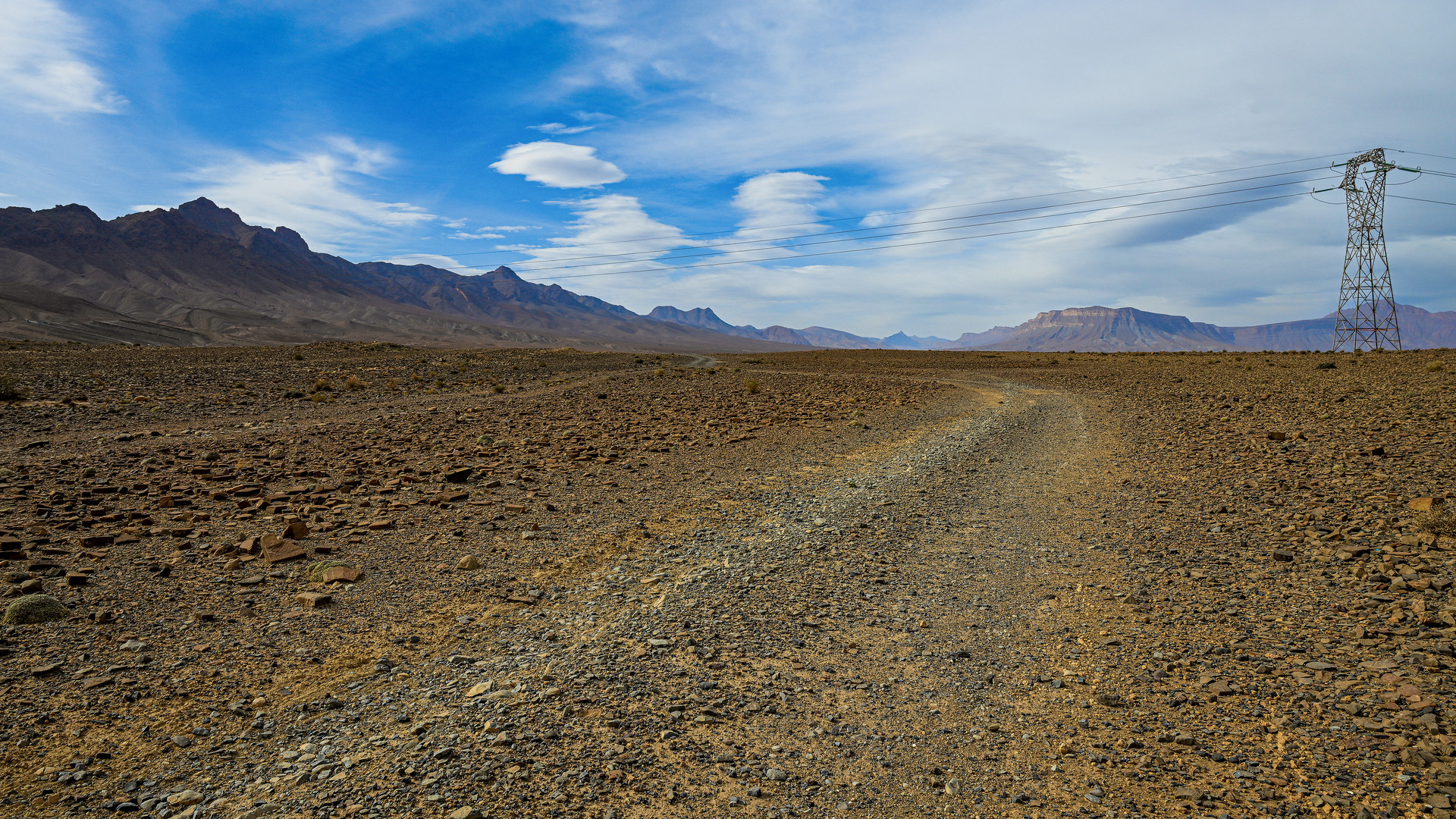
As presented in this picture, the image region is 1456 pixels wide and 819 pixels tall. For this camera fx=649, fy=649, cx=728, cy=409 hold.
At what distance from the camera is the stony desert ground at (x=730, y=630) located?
3875mm

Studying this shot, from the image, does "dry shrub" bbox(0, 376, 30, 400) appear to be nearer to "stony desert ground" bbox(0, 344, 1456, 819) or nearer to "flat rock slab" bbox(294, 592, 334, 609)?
"stony desert ground" bbox(0, 344, 1456, 819)

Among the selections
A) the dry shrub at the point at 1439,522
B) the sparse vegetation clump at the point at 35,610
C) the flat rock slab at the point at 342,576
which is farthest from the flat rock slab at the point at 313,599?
the dry shrub at the point at 1439,522

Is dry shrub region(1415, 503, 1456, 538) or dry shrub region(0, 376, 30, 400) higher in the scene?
dry shrub region(0, 376, 30, 400)

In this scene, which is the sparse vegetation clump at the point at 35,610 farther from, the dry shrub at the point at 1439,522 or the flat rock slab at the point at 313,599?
the dry shrub at the point at 1439,522

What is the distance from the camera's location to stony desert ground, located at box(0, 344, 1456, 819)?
388cm

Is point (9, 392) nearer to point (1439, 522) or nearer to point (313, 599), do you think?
point (313, 599)

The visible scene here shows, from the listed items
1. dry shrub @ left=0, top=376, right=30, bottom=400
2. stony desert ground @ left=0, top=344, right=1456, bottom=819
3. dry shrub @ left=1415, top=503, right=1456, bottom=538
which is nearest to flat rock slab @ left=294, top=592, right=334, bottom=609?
stony desert ground @ left=0, top=344, right=1456, bottom=819

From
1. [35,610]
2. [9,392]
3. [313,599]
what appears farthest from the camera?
[9,392]

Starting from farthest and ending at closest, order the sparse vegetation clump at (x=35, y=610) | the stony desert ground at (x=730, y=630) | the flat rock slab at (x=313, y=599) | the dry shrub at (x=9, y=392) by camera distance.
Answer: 1. the dry shrub at (x=9, y=392)
2. the flat rock slab at (x=313, y=599)
3. the sparse vegetation clump at (x=35, y=610)
4. the stony desert ground at (x=730, y=630)

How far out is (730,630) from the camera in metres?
5.94

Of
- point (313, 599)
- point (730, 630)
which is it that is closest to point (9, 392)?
point (313, 599)

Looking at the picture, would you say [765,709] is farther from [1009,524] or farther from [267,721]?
[1009,524]

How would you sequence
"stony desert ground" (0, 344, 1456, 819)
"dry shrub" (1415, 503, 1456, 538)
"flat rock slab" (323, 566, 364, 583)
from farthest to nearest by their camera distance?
"dry shrub" (1415, 503, 1456, 538), "flat rock slab" (323, 566, 364, 583), "stony desert ground" (0, 344, 1456, 819)

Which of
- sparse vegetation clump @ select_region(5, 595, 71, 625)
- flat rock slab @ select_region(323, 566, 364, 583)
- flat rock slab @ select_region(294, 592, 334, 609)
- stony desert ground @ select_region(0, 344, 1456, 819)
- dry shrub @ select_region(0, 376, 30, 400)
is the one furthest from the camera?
dry shrub @ select_region(0, 376, 30, 400)
